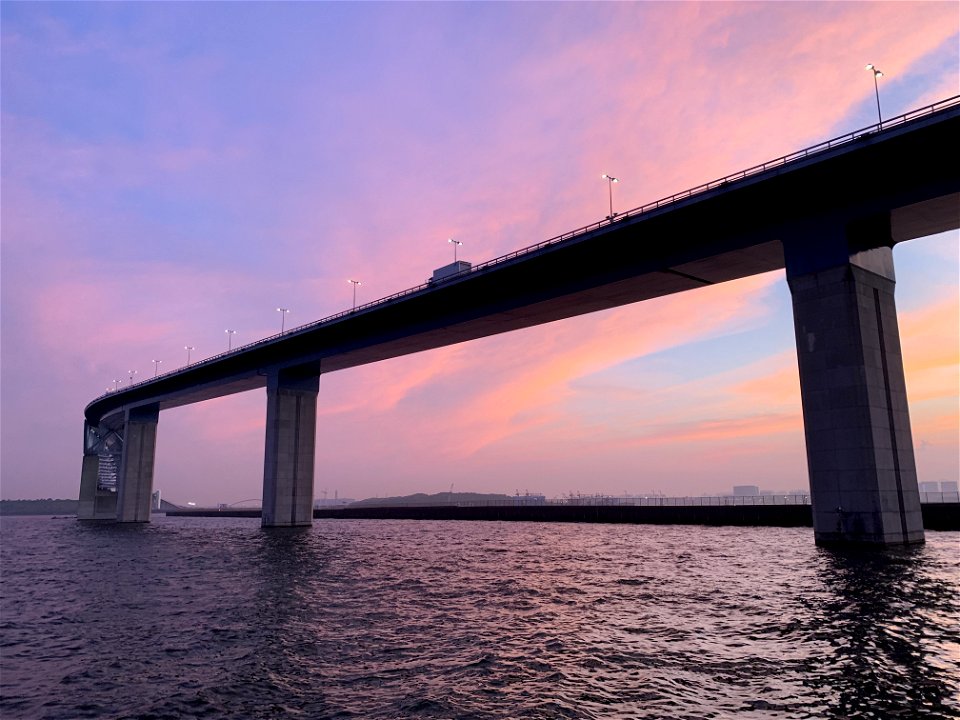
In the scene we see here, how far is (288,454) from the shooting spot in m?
80.3

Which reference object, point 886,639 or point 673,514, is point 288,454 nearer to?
point 673,514

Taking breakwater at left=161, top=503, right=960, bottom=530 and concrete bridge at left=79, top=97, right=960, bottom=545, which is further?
breakwater at left=161, top=503, right=960, bottom=530

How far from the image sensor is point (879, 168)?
36.7 meters

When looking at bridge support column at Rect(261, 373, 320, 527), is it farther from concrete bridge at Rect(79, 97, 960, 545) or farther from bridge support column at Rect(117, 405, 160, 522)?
bridge support column at Rect(117, 405, 160, 522)

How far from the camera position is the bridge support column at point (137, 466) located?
118000mm

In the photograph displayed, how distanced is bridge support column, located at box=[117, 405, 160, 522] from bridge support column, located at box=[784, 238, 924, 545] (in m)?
114

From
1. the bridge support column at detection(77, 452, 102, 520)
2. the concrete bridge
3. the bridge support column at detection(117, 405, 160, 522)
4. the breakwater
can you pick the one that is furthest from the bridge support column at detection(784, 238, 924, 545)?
the bridge support column at detection(77, 452, 102, 520)

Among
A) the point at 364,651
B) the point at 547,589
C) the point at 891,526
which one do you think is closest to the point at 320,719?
the point at 364,651

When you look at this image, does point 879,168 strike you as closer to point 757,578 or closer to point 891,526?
point 891,526

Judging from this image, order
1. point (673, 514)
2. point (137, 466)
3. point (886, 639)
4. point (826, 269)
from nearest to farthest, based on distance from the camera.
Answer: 1. point (886, 639)
2. point (826, 269)
3. point (673, 514)
4. point (137, 466)

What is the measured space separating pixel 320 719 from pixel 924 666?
38.2 feet

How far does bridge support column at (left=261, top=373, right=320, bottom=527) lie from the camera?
79438 mm

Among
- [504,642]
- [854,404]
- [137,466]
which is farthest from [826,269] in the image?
[137,466]

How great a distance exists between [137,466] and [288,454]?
180ft
